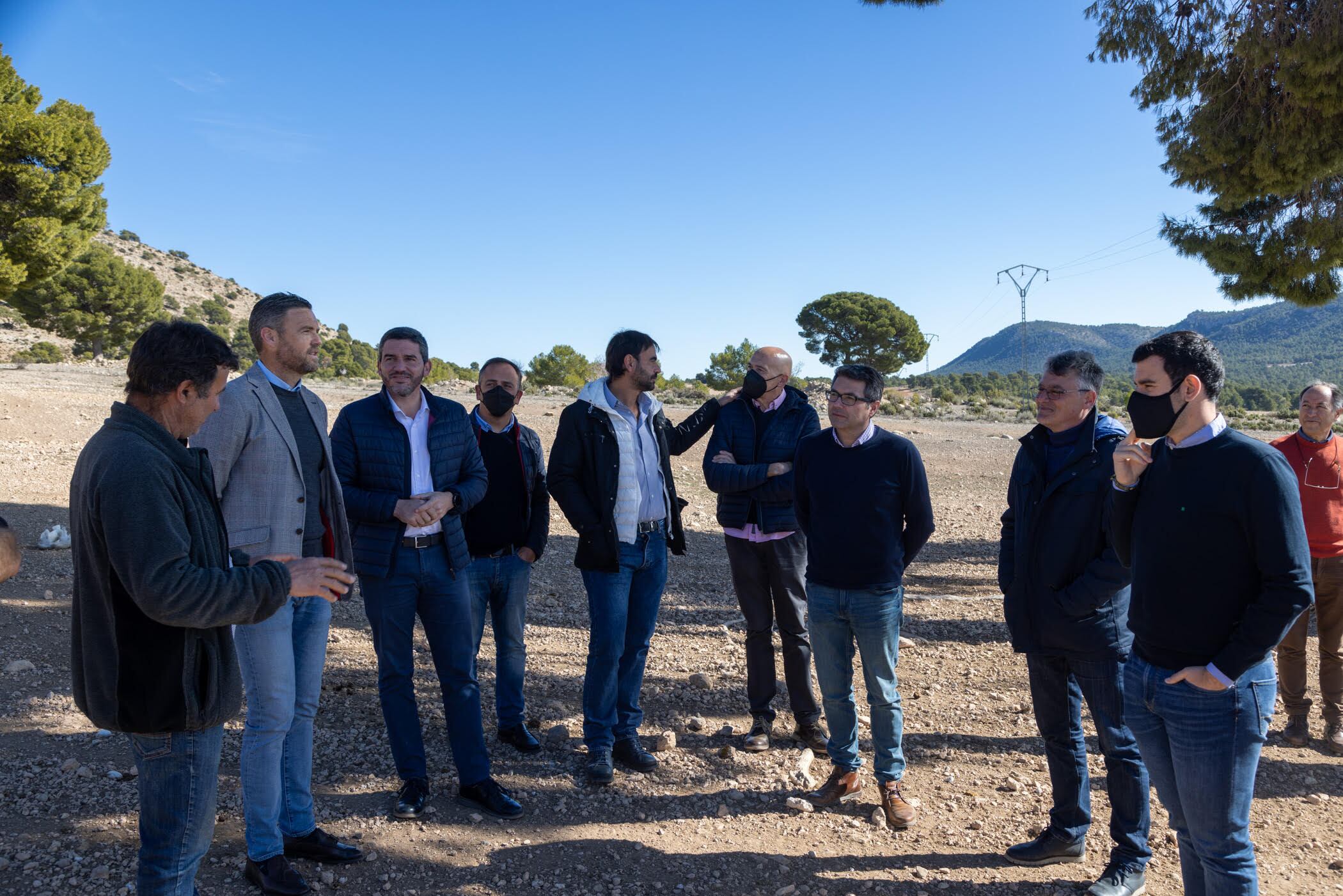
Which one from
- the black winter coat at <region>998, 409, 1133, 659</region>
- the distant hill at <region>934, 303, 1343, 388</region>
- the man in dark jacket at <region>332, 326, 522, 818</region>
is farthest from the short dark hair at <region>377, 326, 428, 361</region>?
the distant hill at <region>934, 303, 1343, 388</region>

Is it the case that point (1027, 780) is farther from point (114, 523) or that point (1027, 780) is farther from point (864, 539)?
point (114, 523)

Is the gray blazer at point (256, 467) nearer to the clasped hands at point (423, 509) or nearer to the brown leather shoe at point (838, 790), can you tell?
the clasped hands at point (423, 509)

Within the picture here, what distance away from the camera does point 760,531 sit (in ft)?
15.7

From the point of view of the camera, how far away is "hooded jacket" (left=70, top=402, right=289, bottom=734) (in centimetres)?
226

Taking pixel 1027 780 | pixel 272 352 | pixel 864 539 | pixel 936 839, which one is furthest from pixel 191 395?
pixel 1027 780

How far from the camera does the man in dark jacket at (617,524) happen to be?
4344 mm

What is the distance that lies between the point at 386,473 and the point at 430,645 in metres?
0.81

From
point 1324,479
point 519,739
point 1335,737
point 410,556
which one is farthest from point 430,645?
point 1324,479

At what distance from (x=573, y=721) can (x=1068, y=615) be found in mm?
2886

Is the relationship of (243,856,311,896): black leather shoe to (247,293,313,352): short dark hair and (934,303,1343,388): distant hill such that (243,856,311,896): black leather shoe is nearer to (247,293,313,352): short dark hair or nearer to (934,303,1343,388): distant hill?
(247,293,313,352): short dark hair

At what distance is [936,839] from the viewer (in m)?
3.84

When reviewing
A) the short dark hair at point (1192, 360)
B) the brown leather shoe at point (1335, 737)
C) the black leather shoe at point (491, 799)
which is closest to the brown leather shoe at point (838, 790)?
the black leather shoe at point (491, 799)

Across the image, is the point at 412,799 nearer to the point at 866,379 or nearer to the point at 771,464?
the point at 771,464

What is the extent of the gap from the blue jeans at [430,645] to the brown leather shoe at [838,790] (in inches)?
60.7
